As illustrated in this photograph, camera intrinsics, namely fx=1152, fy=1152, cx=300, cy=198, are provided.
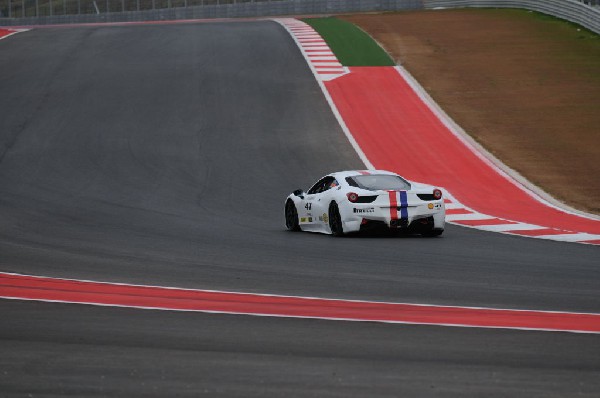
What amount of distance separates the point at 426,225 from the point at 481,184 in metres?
8.33

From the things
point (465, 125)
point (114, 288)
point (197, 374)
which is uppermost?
point (197, 374)

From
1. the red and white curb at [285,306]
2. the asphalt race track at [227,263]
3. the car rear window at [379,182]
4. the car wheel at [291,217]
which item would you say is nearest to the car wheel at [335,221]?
the asphalt race track at [227,263]

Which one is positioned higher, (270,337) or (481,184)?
(270,337)

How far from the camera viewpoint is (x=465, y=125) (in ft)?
106

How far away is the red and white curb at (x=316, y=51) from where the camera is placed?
40094 millimetres

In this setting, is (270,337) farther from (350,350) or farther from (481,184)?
(481,184)

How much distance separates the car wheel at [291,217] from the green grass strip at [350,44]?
888 inches

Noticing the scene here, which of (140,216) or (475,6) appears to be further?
(475,6)

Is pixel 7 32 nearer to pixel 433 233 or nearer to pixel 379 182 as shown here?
pixel 379 182

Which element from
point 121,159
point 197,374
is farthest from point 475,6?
point 197,374

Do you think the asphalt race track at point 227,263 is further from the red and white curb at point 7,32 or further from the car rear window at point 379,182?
the red and white curb at point 7,32

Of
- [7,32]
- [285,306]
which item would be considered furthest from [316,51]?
[285,306]

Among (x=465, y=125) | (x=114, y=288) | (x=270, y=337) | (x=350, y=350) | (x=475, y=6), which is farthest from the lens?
(x=475, y=6)

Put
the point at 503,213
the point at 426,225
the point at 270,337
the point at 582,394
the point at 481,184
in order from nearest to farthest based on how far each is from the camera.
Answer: the point at 582,394
the point at 270,337
the point at 426,225
the point at 503,213
the point at 481,184
